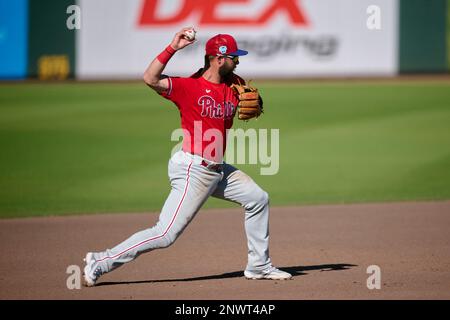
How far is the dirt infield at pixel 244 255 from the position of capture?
621 centimetres

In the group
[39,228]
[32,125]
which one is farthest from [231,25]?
[39,228]

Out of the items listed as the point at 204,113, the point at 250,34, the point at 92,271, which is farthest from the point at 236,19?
the point at 92,271

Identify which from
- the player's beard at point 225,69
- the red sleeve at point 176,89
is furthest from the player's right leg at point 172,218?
the player's beard at point 225,69

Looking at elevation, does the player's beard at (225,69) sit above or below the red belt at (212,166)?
above

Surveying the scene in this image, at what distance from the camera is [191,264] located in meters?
7.24

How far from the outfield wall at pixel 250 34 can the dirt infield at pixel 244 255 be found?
15260mm

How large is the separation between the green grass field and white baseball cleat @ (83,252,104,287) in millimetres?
3795

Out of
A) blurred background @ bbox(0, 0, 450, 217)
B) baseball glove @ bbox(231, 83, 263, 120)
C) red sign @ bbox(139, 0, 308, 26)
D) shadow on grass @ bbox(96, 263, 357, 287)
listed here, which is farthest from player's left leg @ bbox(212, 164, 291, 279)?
red sign @ bbox(139, 0, 308, 26)

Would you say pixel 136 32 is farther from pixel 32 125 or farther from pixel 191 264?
pixel 191 264

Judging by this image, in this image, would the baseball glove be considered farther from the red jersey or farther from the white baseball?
the white baseball

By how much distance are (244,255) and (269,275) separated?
1053 mm

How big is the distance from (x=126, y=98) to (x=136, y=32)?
14.9 feet

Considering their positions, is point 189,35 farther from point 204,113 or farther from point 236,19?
point 236,19

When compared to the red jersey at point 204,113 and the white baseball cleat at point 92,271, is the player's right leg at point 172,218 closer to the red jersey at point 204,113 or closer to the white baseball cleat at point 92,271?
the white baseball cleat at point 92,271
